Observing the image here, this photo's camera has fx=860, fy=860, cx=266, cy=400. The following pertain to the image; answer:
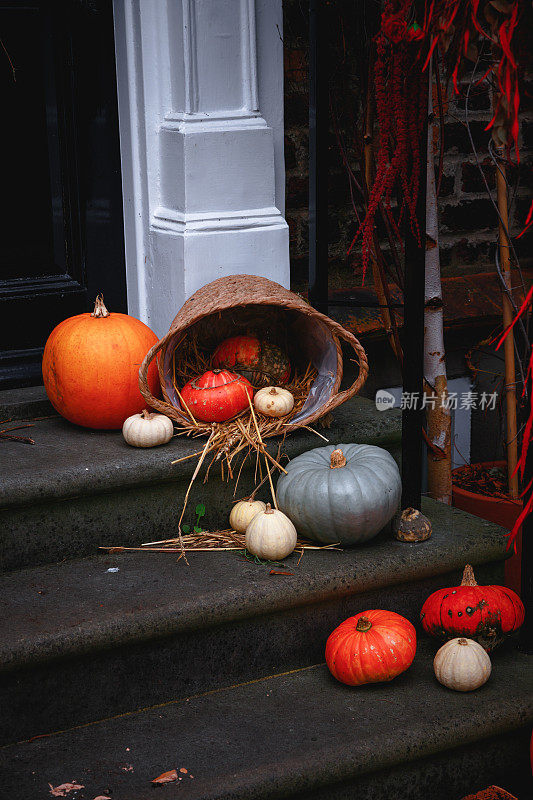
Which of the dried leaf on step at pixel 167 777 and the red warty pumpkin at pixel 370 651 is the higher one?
the red warty pumpkin at pixel 370 651

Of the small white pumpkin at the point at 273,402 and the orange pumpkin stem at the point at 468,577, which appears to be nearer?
the orange pumpkin stem at the point at 468,577

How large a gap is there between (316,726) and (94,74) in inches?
86.1

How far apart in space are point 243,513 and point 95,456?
0.45m

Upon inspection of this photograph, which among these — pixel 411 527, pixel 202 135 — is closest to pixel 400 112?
pixel 202 135

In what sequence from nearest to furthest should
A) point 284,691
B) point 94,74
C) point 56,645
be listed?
point 56,645, point 284,691, point 94,74

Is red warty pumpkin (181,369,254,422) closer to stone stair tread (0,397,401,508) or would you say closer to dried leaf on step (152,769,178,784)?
stone stair tread (0,397,401,508)

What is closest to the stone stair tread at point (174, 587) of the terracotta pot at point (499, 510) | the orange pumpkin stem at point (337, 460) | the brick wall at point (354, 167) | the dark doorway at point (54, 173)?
the orange pumpkin stem at point (337, 460)

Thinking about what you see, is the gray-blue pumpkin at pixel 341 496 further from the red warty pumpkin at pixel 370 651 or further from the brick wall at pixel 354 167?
the brick wall at pixel 354 167

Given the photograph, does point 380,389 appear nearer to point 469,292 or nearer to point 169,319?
point 469,292

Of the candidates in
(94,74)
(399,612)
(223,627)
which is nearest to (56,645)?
(223,627)

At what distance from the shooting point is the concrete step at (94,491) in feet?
7.47

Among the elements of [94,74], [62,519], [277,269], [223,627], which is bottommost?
[223,627]

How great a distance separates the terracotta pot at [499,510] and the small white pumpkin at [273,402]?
909 millimetres

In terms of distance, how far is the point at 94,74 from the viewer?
2908 mm
